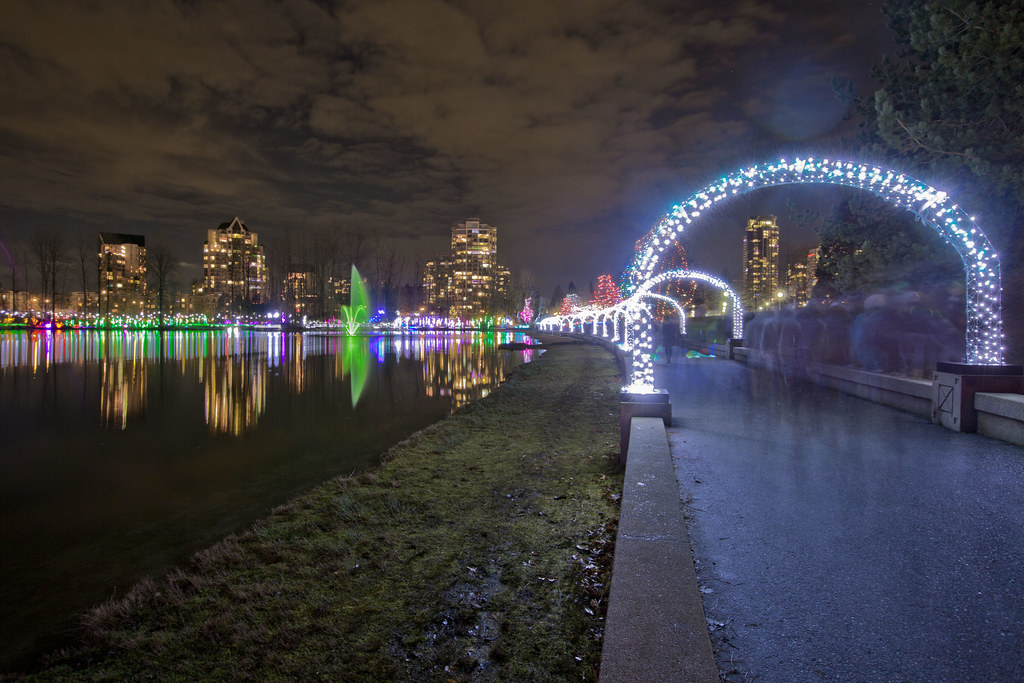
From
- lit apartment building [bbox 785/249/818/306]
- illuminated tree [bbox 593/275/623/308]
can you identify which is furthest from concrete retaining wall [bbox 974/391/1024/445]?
lit apartment building [bbox 785/249/818/306]

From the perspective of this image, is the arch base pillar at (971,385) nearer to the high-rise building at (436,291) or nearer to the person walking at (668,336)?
the person walking at (668,336)

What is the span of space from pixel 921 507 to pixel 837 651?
2.71m

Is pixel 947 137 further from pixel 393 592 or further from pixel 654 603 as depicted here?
pixel 393 592

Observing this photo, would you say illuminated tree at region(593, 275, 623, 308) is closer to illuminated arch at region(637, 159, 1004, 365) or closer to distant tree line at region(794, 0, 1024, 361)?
distant tree line at region(794, 0, 1024, 361)

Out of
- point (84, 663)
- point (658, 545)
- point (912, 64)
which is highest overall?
point (912, 64)

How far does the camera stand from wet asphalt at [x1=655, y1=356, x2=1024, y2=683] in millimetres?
2729

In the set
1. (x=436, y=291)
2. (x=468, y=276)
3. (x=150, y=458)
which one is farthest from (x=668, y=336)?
(x=468, y=276)

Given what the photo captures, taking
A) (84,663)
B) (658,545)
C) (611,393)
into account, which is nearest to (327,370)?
(611,393)

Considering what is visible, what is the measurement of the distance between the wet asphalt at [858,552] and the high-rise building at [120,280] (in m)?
99.6

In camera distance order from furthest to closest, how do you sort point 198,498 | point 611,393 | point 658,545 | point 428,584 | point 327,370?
point 327,370 < point 611,393 < point 198,498 < point 428,584 < point 658,545

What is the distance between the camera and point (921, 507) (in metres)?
4.69

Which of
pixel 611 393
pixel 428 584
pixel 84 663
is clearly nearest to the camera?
pixel 84 663

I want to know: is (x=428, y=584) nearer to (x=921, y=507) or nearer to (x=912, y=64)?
(x=921, y=507)

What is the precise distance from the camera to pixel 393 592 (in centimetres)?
461
